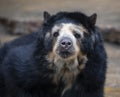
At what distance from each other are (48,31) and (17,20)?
13.0 ft

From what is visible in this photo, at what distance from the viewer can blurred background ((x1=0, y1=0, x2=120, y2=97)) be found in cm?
1028

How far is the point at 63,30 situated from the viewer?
664cm

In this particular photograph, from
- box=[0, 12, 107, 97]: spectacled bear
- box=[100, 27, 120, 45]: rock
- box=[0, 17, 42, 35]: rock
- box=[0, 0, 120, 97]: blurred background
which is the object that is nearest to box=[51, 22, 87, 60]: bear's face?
box=[0, 12, 107, 97]: spectacled bear

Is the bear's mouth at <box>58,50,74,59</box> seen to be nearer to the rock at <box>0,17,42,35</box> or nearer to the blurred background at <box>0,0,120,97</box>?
the blurred background at <box>0,0,120,97</box>

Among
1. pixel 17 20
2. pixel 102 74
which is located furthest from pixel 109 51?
pixel 102 74

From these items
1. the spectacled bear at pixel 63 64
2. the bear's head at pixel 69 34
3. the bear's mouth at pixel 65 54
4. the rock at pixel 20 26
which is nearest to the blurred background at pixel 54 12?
the rock at pixel 20 26

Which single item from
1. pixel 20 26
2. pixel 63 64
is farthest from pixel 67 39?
pixel 20 26

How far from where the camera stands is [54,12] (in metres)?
11.0

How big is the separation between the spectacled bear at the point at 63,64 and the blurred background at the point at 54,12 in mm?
2056

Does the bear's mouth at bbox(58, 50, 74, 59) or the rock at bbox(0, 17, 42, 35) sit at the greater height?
the rock at bbox(0, 17, 42, 35)

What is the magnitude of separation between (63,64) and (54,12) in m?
4.32

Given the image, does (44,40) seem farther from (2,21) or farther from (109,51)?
(2,21)

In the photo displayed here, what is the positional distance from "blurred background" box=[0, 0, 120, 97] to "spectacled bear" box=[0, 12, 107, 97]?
206cm

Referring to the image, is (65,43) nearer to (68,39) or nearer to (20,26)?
(68,39)
